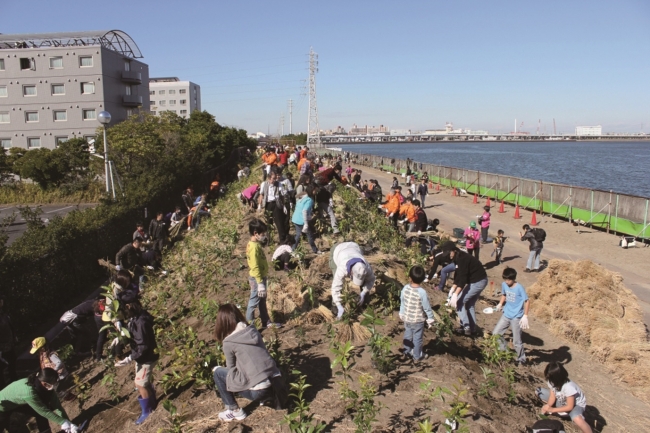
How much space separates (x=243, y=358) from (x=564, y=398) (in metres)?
3.81

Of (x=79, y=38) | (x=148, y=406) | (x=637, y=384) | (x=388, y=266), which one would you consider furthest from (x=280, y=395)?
(x=79, y=38)

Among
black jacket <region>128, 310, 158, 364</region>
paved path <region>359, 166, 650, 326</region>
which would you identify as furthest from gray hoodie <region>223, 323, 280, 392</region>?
paved path <region>359, 166, 650, 326</region>

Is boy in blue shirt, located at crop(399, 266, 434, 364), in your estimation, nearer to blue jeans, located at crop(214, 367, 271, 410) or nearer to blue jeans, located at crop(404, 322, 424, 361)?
blue jeans, located at crop(404, 322, 424, 361)

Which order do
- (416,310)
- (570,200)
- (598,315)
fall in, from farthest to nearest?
(570,200) → (598,315) → (416,310)

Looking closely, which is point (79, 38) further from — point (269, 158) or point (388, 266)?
point (388, 266)

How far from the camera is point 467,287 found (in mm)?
7605

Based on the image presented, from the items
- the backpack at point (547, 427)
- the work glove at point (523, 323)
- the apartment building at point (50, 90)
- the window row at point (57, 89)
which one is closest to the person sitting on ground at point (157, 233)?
the work glove at point (523, 323)

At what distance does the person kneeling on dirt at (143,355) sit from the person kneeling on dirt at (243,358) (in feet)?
4.00

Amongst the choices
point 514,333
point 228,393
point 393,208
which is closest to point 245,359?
point 228,393

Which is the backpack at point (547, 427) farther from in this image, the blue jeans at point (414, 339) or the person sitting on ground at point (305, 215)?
the person sitting on ground at point (305, 215)

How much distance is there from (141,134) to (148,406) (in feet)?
75.2

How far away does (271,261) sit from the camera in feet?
31.1

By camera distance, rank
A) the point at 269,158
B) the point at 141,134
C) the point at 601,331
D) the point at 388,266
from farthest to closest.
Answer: the point at 141,134 → the point at 269,158 → the point at 388,266 → the point at 601,331

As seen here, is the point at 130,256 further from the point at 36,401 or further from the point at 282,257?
the point at 36,401
